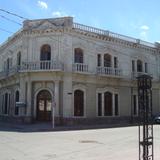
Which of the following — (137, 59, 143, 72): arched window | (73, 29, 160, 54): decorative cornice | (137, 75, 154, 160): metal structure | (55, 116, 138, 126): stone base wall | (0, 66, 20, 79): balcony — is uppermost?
(73, 29, 160, 54): decorative cornice

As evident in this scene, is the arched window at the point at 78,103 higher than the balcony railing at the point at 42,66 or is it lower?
lower

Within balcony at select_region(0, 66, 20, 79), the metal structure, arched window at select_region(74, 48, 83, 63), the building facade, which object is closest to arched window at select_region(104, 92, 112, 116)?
the building facade

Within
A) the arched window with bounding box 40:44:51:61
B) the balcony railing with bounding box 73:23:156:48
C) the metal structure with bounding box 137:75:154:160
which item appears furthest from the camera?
the balcony railing with bounding box 73:23:156:48

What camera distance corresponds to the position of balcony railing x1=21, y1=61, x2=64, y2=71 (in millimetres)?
27405

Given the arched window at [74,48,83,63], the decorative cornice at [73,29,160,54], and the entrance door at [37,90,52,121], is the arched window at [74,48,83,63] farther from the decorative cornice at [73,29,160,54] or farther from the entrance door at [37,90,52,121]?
the entrance door at [37,90,52,121]

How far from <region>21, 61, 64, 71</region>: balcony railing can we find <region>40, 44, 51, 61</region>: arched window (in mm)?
1380

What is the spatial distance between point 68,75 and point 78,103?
3.11 meters

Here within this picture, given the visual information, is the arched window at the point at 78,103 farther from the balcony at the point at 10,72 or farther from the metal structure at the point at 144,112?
the metal structure at the point at 144,112

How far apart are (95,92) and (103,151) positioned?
18.2m

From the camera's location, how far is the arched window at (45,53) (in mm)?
29188

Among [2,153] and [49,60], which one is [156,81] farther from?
[2,153]

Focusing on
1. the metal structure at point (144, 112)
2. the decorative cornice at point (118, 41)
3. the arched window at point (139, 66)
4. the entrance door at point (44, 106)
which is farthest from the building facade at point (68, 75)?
the metal structure at point (144, 112)

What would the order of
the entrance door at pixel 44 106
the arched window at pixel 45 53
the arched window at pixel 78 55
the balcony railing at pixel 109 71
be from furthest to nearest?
the balcony railing at pixel 109 71
the arched window at pixel 78 55
the arched window at pixel 45 53
the entrance door at pixel 44 106

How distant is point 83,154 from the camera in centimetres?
1141
